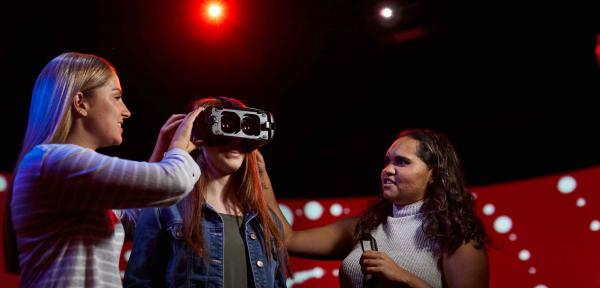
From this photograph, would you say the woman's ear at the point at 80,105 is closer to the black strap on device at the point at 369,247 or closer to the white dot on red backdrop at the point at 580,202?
the black strap on device at the point at 369,247

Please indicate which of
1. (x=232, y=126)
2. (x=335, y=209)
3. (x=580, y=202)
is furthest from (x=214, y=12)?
(x=580, y=202)

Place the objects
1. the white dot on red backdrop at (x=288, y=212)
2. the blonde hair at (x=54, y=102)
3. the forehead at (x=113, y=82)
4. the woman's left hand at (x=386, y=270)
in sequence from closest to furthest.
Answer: the blonde hair at (x=54, y=102), the forehead at (x=113, y=82), the woman's left hand at (x=386, y=270), the white dot on red backdrop at (x=288, y=212)

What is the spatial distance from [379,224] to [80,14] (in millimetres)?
2278

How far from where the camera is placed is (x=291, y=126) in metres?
4.70

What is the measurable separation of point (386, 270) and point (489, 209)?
87.1 inches

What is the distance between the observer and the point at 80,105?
1285mm

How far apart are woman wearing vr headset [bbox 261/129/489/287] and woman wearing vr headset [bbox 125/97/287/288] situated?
1.02 feet

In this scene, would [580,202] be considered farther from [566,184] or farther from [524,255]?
[524,255]

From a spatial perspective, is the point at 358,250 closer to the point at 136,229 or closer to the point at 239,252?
the point at 239,252

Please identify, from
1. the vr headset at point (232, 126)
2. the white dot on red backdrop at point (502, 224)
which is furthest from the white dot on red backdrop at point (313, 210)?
the vr headset at point (232, 126)

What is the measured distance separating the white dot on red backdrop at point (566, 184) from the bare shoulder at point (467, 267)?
6.39 feet

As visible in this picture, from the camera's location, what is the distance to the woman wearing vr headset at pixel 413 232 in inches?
74.2

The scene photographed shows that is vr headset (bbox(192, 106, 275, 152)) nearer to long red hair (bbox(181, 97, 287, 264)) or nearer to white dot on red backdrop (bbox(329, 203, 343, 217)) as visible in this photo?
long red hair (bbox(181, 97, 287, 264))

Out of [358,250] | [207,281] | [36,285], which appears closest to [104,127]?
[36,285]
